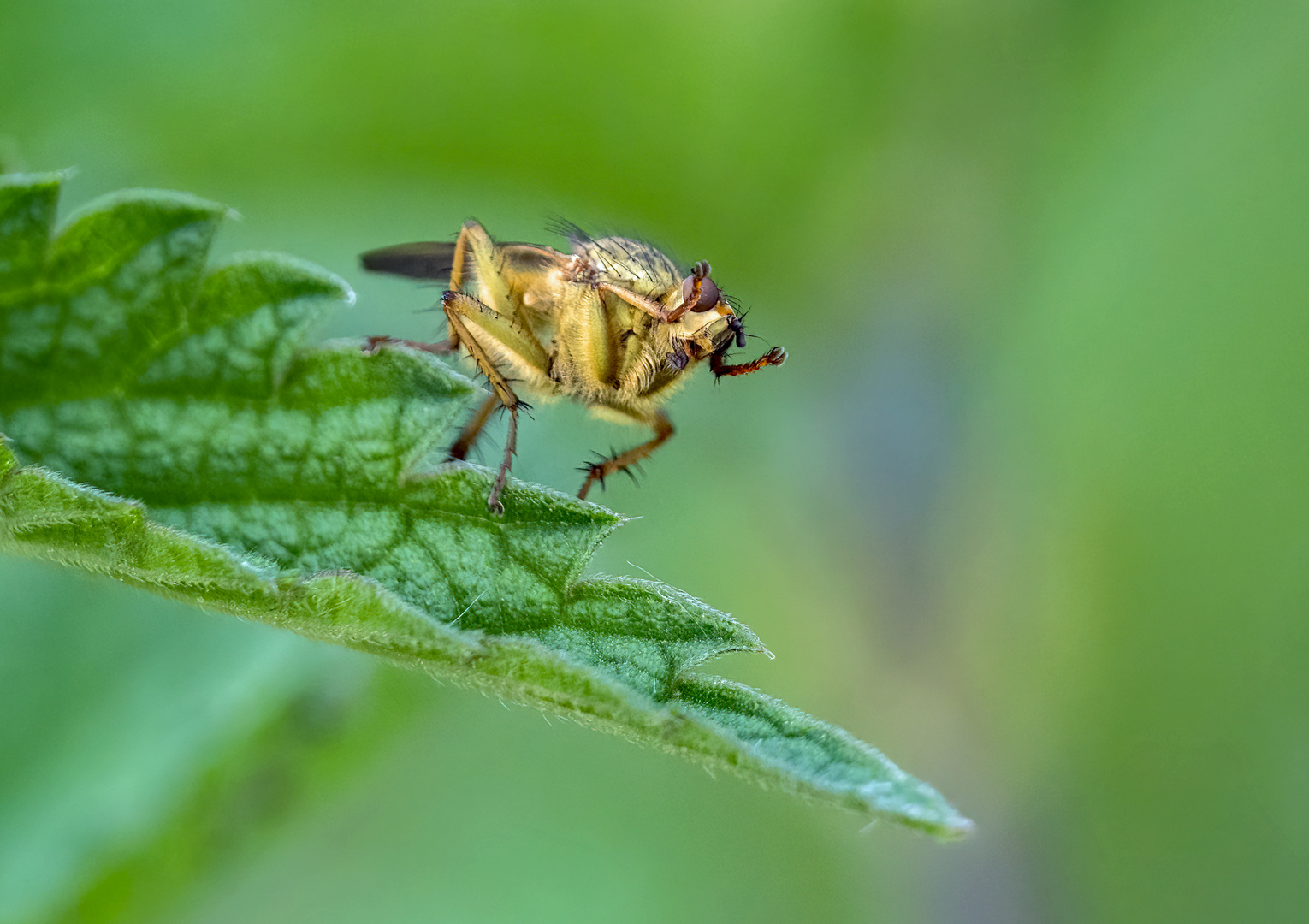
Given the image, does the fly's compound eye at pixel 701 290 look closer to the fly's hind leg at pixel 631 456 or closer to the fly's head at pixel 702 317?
the fly's head at pixel 702 317

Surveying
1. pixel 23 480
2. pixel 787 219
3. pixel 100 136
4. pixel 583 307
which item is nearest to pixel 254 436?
pixel 23 480

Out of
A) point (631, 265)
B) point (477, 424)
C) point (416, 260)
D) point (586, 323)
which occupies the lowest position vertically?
point (477, 424)

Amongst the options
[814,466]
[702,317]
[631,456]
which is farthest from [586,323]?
[814,466]

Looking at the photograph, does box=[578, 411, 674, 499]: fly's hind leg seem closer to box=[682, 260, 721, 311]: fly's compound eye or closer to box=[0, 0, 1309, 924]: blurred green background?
box=[0, 0, 1309, 924]: blurred green background

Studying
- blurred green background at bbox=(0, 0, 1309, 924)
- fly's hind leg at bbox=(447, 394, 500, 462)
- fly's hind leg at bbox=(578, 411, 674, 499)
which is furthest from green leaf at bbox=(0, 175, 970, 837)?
blurred green background at bbox=(0, 0, 1309, 924)

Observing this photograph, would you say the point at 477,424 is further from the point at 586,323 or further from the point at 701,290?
the point at 701,290

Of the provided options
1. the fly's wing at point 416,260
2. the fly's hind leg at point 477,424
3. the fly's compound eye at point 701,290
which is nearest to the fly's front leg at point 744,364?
the fly's compound eye at point 701,290

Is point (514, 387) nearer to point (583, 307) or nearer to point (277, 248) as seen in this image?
point (583, 307)
